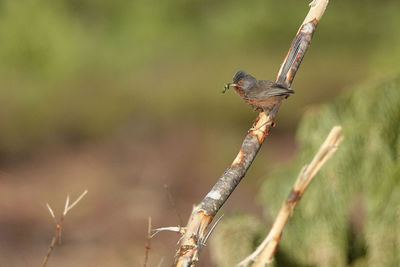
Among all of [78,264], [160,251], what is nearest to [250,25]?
[78,264]

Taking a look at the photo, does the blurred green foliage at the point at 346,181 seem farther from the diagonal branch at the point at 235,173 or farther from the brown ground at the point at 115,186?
the brown ground at the point at 115,186

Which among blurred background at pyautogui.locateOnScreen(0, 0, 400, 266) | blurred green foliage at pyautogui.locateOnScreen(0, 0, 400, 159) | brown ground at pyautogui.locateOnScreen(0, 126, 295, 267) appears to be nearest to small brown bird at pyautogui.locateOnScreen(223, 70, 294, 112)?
brown ground at pyautogui.locateOnScreen(0, 126, 295, 267)

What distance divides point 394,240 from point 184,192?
271 centimetres

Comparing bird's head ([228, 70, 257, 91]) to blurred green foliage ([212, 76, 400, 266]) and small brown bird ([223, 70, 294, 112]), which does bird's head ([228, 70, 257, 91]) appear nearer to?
small brown bird ([223, 70, 294, 112])

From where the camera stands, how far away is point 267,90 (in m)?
1.54

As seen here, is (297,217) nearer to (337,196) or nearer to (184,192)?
(337,196)

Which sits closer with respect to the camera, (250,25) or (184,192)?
(184,192)

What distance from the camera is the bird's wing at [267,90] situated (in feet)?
4.69

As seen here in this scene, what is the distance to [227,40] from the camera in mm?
4730

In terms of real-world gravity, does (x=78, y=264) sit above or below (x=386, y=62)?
below

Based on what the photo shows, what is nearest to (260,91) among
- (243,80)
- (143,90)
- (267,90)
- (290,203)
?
(267,90)

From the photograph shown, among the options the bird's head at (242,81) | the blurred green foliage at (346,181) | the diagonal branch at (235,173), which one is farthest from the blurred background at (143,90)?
the diagonal branch at (235,173)

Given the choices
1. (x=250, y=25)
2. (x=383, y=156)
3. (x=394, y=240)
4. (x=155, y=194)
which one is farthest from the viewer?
(x=250, y=25)

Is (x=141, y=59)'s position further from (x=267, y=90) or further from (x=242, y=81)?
(x=267, y=90)
